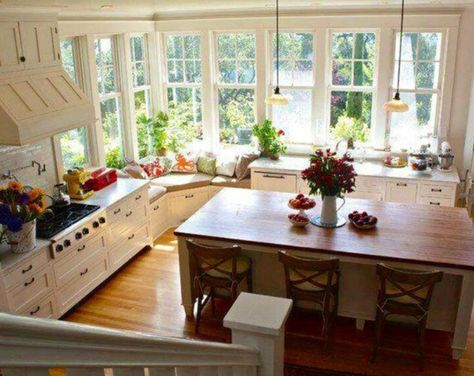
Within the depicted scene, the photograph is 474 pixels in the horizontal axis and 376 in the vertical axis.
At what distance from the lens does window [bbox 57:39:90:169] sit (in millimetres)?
5930

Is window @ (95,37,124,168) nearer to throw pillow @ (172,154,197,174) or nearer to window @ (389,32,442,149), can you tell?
throw pillow @ (172,154,197,174)

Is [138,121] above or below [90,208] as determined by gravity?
above

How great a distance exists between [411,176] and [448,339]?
106 inches

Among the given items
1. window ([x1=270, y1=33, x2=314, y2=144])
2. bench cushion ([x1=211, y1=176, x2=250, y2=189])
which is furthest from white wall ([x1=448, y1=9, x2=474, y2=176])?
bench cushion ([x1=211, y1=176, x2=250, y2=189])

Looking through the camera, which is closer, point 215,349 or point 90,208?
point 215,349

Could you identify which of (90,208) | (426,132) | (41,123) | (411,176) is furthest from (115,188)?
(426,132)

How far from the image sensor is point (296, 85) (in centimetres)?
745

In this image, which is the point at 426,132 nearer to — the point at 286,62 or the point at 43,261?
the point at 286,62

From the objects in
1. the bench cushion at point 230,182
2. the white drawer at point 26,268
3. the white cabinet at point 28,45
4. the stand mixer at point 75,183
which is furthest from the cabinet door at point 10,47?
the bench cushion at point 230,182

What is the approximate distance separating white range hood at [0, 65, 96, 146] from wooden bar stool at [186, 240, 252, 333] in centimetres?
171

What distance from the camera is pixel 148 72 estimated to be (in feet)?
25.5

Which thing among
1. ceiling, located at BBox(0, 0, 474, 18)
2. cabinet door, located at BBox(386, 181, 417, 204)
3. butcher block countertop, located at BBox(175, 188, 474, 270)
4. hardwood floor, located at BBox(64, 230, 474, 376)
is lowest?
hardwood floor, located at BBox(64, 230, 474, 376)

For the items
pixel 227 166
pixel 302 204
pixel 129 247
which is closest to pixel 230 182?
pixel 227 166

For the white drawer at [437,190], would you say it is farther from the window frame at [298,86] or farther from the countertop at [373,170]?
the window frame at [298,86]
